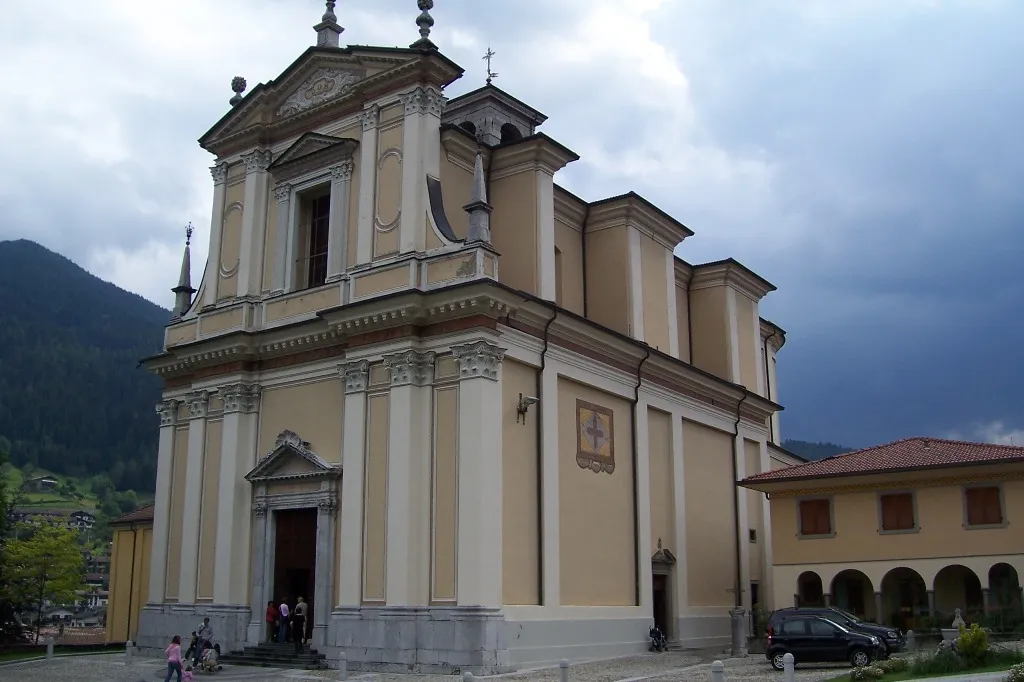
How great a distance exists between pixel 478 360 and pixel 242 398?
8374 millimetres

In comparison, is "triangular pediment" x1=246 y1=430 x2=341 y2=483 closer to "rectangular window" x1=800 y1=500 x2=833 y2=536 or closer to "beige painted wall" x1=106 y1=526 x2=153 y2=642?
"beige painted wall" x1=106 y1=526 x2=153 y2=642

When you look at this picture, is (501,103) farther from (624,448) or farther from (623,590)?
(623,590)

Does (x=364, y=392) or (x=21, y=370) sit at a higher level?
(x=21, y=370)

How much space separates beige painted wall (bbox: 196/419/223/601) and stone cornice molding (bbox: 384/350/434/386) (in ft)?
23.7

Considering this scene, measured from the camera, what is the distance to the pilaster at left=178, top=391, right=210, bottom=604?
28844 mm

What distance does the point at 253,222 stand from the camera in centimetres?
3022

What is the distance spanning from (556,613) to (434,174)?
1130 centimetres

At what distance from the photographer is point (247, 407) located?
28969 millimetres

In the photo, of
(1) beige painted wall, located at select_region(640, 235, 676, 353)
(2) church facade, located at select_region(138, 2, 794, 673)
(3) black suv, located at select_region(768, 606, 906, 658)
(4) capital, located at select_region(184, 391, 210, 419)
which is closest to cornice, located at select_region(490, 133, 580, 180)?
(2) church facade, located at select_region(138, 2, 794, 673)

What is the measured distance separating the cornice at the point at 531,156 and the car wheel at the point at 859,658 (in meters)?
14.2

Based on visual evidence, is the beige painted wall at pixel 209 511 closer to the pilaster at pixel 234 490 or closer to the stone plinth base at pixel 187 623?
the pilaster at pixel 234 490

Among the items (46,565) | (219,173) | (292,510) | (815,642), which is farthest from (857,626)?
(46,565)

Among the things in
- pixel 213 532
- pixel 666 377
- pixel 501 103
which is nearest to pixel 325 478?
pixel 213 532

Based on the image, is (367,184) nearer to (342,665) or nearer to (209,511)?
(209,511)
